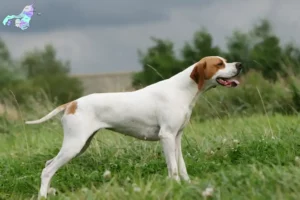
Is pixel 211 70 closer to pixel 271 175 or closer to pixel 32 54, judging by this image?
pixel 271 175

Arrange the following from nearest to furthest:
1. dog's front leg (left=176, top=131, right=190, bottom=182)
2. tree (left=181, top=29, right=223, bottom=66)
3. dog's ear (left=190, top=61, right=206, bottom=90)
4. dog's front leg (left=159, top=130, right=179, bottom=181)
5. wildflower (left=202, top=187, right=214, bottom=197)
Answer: wildflower (left=202, top=187, right=214, bottom=197) → dog's front leg (left=159, top=130, right=179, bottom=181) → dog's ear (left=190, top=61, right=206, bottom=90) → dog's front leg (left=176, top=131, right=190, bottom=182) → tree (left=181, top=29, right=223, bottom=66)

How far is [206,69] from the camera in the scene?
8.30 metres

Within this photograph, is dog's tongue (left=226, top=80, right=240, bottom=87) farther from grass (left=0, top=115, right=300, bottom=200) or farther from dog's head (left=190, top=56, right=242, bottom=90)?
grass (left=0, top=115, right=300, bottom=200)

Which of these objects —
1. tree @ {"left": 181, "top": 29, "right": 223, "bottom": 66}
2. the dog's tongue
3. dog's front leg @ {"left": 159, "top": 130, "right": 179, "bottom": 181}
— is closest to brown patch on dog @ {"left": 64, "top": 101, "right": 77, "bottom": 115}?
dog's front leg @ {"left": 159, "top": 130, "right": 179, "bottom": 181}

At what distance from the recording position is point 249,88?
18.5 metres

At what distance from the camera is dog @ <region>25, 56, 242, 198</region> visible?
8.29 metres

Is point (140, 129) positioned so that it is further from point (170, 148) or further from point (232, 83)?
point (232, 83)

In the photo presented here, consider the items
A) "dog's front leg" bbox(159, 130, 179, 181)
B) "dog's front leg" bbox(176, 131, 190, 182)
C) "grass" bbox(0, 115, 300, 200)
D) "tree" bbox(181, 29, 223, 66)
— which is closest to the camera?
"grass" bbox(0, 115, 300, 200)

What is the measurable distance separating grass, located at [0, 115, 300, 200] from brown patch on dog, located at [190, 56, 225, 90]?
1064 mm

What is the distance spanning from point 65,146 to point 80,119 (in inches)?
14.8

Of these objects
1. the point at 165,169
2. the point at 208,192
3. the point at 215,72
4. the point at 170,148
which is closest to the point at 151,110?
the point at 170,148

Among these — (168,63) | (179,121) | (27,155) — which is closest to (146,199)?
(179,121)

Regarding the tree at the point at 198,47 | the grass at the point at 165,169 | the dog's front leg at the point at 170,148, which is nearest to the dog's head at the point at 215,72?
the dog's front leg at the point at 170,148

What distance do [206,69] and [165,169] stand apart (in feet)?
5.67
